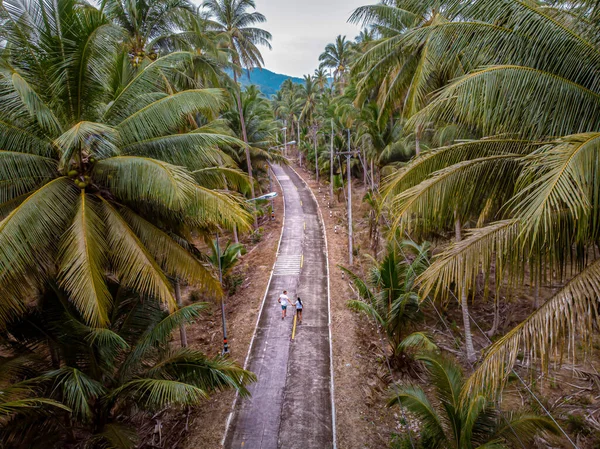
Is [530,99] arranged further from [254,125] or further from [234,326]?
[254,125]

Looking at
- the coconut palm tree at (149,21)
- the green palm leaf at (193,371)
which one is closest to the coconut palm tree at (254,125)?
the coconut palm tree at (149,21)

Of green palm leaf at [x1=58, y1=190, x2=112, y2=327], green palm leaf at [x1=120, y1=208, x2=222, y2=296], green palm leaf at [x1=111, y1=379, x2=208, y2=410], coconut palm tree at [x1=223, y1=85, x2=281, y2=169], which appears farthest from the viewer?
coconut palm tree at [x1=223, y1=85, x2=281, y2=169]

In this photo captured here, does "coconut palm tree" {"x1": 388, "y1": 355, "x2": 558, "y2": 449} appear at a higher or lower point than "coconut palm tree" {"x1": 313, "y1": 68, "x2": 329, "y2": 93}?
lower

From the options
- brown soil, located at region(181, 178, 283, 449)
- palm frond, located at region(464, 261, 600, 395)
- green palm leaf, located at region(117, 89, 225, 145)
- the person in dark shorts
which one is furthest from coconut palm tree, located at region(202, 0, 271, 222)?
palm frond, located at region(464, 261, 600, 395)

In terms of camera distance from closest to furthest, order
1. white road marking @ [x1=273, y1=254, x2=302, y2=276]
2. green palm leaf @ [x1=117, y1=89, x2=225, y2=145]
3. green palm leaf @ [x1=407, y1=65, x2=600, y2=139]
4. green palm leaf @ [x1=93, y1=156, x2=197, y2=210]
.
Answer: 1. green palm leaf @ [x1=407, y1=65, x2=600, y2=139]
2. green palm leaf @ [x1=93, y1=156, x2=197, y2=210]
3. green palm leaf @ [x1=117, y1=89, x2=225, y2=145]
4. white road marking @ [x1=273, y1=254, x2=302, y2=276]

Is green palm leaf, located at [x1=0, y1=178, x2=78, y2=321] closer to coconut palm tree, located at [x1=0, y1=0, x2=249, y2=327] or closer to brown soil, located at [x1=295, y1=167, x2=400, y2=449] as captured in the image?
coconut palm tree, located at [x1=0, y1=0, x2=249, y2=327]

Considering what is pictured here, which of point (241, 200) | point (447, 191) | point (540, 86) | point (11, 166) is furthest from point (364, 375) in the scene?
point (11, 166)

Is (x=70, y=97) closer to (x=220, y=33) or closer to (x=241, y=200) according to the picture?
(x=241, y=200)
